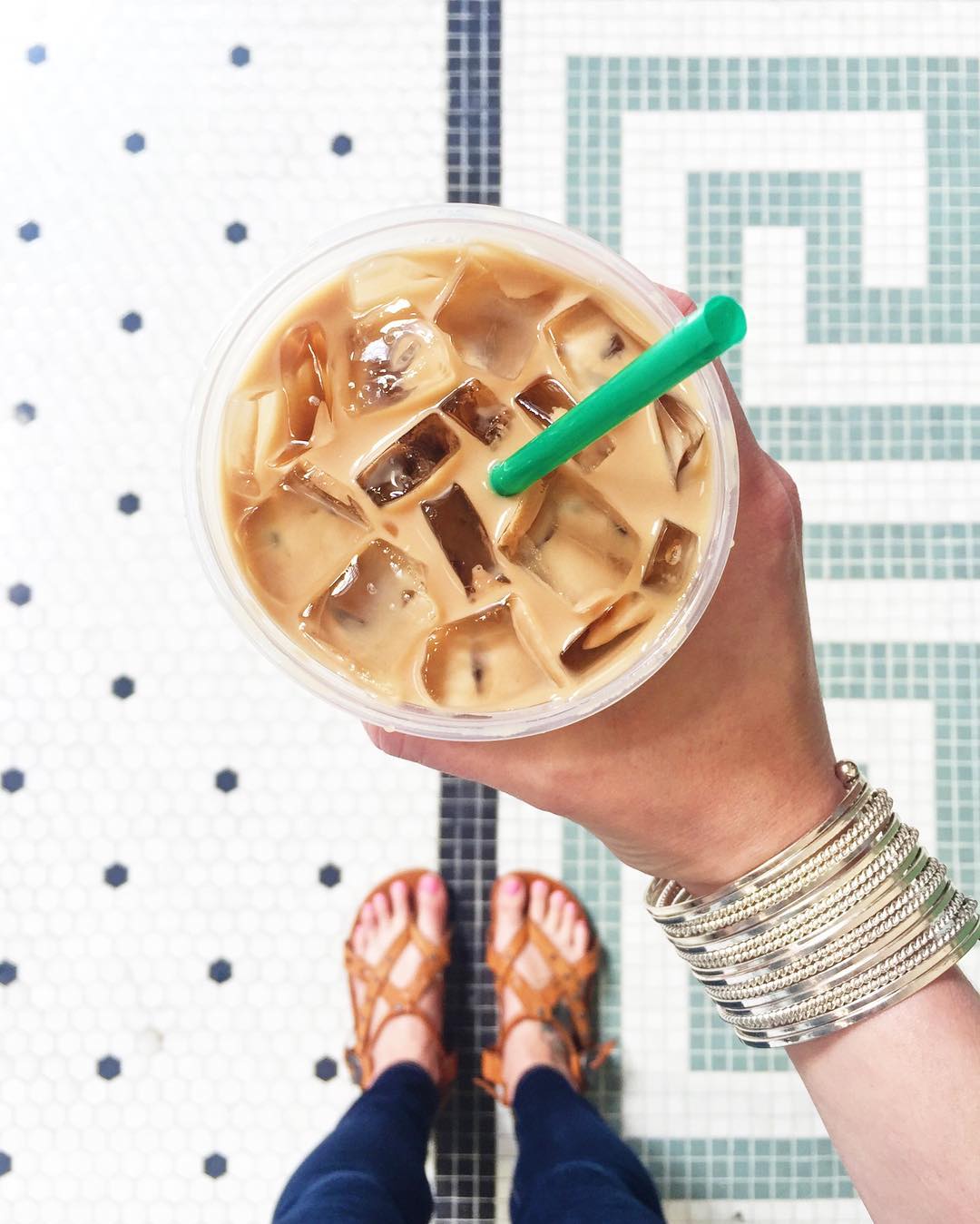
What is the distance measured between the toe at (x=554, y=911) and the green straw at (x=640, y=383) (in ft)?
3.24

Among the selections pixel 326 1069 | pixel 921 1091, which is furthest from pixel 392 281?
pixel 326 1069

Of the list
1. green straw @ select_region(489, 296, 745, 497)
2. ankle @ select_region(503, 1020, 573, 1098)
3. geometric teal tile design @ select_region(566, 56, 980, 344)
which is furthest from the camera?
geometric teal tile design @ select_region(566, 56, 980, 344)

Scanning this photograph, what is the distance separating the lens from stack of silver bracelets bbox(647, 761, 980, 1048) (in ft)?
3.15

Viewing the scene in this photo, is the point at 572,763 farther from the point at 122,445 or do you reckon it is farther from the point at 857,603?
the point at 122,445

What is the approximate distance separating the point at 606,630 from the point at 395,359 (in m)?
0.25

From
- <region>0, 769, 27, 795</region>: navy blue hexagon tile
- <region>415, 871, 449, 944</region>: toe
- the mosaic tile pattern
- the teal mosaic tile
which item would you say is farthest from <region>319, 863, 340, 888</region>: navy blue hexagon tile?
<region>0, 769, 27, 795</region>: navy blue hexagon tile

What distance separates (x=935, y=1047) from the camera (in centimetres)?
99

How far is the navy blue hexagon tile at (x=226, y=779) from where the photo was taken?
162 centimetres

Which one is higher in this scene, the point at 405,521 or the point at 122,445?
the point at 405,521

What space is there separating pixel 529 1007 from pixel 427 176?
1231 mm

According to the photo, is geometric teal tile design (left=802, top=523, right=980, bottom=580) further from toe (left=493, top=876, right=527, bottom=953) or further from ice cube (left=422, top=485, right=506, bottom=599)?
ice cube (left=422, top=485, right=506, bottom=599)

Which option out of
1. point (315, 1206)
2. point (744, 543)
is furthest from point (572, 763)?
point (315, 1206)

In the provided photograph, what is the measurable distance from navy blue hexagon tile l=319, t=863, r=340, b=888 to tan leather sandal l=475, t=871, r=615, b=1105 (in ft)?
0.76

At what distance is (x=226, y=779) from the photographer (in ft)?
5.32
